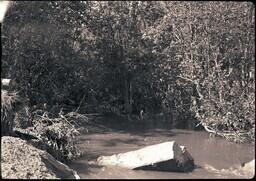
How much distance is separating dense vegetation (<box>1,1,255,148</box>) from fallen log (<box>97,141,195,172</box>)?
339 cm

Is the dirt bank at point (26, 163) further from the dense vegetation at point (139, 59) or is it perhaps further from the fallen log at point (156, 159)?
the dense vegetation at point (139, 59)

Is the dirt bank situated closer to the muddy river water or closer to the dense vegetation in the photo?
the muddy river water

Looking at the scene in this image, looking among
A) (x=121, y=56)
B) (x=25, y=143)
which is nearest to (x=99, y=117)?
(x=121, y=56)

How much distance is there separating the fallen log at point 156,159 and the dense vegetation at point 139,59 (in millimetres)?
3394

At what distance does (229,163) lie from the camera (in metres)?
12.7

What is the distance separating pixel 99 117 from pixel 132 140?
2.86m

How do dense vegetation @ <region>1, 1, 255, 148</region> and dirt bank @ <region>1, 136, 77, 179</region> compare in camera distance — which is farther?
dense vegetation @ <region>1, 1, 255, 148</region>

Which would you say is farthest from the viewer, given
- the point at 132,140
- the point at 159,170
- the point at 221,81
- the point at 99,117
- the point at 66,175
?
the point at 99,117

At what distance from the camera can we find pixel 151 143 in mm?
14227

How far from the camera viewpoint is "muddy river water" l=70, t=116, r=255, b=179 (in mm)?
11062

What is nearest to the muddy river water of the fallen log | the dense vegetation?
the fallen log

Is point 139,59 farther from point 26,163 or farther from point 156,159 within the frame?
point 26,163

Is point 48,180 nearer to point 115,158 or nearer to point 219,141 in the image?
point 115,158

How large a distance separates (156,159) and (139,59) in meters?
6.96
